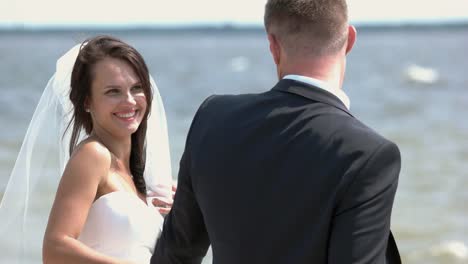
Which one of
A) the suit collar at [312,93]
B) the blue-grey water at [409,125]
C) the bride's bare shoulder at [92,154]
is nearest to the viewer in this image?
the suit collar at [312,93]

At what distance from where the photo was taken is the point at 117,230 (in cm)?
312

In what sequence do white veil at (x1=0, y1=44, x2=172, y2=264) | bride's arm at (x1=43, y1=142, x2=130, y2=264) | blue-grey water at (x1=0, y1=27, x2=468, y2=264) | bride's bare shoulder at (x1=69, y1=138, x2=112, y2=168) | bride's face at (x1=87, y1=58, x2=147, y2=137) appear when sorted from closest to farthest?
bride's arm at (x1=43, y1=142, x2=130, y2=264)
bride's bare shoulder at (x1=69, y1=138, x2=112, y2=168)
bride's face at (x1=87, y1=58, x2=147, y2=137)
white veil at (x1=0, y1=44, x2=172, y2=264)
blue-grey water at (x1=0, y1=27, x2=468, y2=264)

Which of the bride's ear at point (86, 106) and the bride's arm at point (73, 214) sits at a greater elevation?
the bride's ear at point (86, 106)

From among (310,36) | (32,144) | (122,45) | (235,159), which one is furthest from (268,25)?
(32,144)

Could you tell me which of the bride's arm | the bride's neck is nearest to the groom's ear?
the bride's arm

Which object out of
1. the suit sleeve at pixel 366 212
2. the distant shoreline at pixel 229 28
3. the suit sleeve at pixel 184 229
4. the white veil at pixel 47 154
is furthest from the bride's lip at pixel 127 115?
the distant shoreline at pixel 229 28

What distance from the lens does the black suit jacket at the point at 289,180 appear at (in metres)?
2.13

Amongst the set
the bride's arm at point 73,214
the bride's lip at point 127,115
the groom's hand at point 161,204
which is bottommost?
the groom's hand at point 161,204

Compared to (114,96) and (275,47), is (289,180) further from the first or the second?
(114,96)

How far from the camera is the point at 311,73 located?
2285 mm

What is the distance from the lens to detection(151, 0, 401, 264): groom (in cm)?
213

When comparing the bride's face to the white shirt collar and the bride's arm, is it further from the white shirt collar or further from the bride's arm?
the white shirt collar

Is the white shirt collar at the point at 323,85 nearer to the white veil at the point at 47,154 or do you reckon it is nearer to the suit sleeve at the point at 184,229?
the suit sleeve at the point at 184,229

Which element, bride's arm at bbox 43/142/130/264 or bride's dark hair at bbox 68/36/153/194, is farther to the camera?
bride's dark hair at bbox 68/36/153/194
